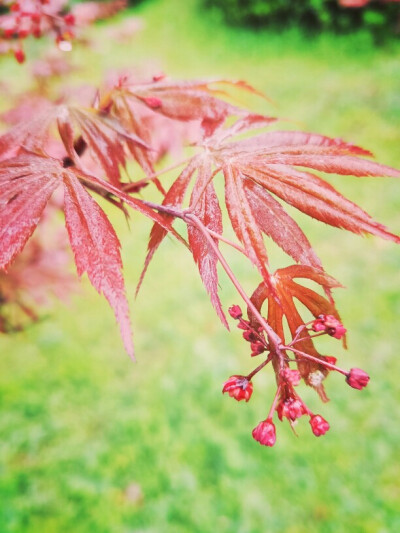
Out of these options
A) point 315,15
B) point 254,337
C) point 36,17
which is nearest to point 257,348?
point 254,337

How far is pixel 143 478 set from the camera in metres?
2.54

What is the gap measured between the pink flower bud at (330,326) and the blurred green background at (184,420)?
1.85 meters

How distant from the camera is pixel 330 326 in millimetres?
659

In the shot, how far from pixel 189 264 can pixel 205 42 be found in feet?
18.5

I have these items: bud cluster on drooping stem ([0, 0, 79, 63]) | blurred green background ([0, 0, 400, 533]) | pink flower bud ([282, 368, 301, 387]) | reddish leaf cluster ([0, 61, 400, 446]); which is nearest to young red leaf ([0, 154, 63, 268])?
reddish leaf cluster ([0, 61, 400, 446])

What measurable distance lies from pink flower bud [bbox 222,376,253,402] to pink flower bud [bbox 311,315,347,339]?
13cm

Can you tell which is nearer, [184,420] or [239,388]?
[239,388]

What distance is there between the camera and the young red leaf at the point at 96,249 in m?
0.61

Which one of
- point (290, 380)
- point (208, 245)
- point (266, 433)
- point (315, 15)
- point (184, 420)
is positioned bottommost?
point (184, 420)

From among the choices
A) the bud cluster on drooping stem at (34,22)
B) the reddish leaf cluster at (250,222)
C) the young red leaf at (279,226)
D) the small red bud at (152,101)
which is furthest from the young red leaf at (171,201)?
the bud cluster on drooping stem at (34,22)

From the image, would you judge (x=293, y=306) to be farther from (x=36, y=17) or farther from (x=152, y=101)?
(x=36, y=17)

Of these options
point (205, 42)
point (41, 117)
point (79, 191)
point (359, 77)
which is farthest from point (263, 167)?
point (205, 42)

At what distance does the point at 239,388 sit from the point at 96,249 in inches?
11.4

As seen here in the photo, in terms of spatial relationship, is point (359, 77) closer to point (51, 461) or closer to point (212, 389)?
point (212, 389)
